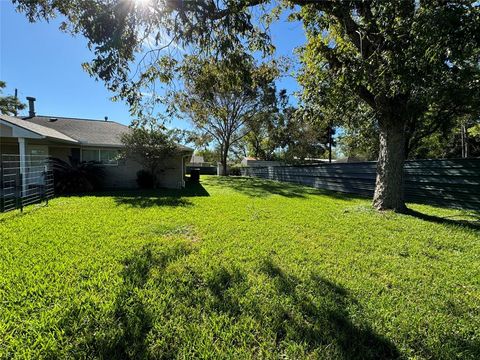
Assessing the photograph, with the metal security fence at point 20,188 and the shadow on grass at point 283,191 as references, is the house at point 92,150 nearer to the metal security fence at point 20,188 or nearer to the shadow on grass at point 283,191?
the metal security fence at point 20,188

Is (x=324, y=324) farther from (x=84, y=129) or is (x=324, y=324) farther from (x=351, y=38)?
(x=84, y=129)

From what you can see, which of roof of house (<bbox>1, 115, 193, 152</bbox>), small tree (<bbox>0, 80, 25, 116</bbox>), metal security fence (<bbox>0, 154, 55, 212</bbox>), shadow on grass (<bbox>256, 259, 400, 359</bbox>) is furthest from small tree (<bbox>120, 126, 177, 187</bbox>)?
small tree (<bbox>0, 80, 25, 116</bbox>)

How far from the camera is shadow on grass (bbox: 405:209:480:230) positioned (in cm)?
603

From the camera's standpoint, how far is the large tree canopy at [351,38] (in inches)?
160

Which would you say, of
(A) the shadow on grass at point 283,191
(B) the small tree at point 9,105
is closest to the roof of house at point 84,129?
(A) the shadow on grass at point 283,191

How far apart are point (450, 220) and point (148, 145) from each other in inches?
478

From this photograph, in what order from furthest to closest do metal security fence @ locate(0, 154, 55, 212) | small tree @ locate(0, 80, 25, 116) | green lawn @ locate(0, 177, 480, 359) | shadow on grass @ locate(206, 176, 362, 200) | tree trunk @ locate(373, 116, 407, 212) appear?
small tree @ locate(0, 80, 25, 116) → shadow on grass @ locate(206, 176, 362, 200) → tree trunk @ locate(373, 116, 407, 212) → metal security fence @ locate(0, 154, 55, 212) → green lawn @ locate(0, 177, 480, 359)

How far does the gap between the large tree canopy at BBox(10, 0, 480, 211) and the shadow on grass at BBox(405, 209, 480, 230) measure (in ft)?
1.56

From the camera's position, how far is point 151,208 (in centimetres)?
791

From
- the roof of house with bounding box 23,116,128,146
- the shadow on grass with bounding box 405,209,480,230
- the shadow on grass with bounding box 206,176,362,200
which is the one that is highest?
the roof of house with bounding box 23,116,128,146

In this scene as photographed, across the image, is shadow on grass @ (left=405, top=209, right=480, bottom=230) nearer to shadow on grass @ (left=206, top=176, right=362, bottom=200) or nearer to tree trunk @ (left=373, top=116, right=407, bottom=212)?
tree trunk @ (left=373, top=116, right=407, bottom=212)

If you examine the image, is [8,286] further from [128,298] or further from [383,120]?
[383,120]

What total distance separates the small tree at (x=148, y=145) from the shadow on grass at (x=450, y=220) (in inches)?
424

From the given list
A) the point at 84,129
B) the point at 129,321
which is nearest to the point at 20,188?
the point at 129,321
